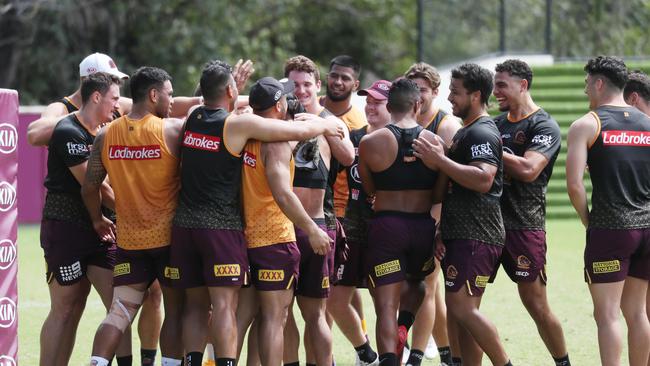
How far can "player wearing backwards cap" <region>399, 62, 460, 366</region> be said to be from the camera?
8.45 meters

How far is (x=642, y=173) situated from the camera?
756cm

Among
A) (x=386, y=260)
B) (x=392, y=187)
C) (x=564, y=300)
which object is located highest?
(x=392, y=187)

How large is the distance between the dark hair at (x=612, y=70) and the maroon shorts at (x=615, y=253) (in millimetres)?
1059

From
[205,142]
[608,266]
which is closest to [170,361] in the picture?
[205,142]

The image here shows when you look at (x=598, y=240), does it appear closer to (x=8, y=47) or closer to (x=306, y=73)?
(x=306, y=73)

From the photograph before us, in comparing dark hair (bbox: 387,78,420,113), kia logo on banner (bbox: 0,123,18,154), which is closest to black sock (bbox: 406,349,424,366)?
dark hair (bbox: 387,78,420,113)

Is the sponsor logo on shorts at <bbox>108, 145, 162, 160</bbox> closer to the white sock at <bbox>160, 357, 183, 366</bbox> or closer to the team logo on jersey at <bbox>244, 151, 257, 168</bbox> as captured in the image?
the team logo on jersey at <bbox>244, 151, 257, 168</bbox>

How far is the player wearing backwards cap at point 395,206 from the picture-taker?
7.71 metres

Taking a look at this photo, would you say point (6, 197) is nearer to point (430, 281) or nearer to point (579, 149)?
point (430, 281)

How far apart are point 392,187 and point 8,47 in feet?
58.0

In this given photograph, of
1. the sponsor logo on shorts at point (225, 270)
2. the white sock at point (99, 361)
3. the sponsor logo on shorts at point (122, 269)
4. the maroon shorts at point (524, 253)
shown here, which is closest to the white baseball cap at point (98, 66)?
the sponsor logo on shorts at point (122, 269)

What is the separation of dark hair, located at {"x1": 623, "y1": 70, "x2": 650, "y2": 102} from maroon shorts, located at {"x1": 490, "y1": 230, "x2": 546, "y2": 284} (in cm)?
133

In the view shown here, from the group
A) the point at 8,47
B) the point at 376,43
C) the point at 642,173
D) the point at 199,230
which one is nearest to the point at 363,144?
the point at 199,230

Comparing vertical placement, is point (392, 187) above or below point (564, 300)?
above
